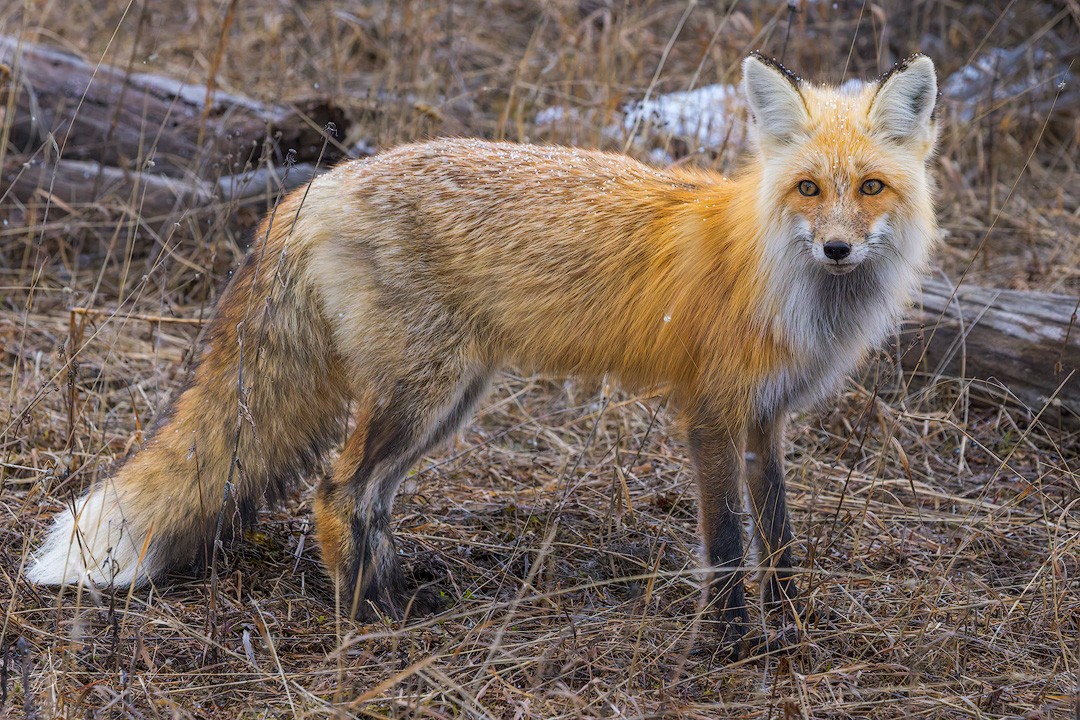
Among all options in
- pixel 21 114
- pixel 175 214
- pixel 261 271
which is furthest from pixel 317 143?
pixel 261 271

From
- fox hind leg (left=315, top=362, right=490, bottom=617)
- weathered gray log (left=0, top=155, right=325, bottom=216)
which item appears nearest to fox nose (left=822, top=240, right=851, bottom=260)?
fox hind leg (left=315, top=362, right=490, bottom=617)

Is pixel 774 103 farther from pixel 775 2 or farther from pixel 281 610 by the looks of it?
pixel 775 2

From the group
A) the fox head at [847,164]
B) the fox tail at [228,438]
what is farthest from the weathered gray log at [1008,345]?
the fox tail at [228,438]

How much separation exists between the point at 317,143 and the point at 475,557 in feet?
9.70

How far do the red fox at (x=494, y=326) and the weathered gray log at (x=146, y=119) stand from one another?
7.17 ft

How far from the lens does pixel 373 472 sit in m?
3.27

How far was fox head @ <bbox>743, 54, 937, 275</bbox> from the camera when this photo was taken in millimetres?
2779

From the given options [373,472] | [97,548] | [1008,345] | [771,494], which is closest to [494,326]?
[373,472]

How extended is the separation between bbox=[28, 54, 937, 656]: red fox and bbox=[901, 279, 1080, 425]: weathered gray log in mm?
1342

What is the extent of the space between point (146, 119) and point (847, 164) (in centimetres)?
421

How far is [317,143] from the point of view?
5.55 meters

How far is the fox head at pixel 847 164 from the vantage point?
2.78m

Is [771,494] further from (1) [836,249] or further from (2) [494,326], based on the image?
(2) [494,326]

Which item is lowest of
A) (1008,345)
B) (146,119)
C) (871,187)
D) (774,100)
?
(146,119)
